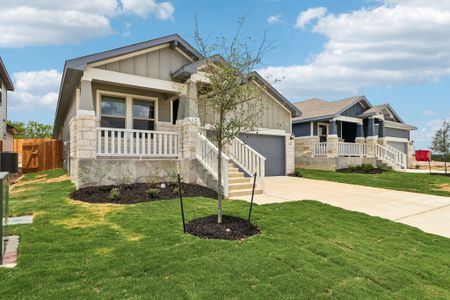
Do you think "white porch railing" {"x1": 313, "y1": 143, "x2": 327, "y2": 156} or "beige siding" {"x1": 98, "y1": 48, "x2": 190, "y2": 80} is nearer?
"beige siding" {"x1": 98, "y1": 48, "x2": 190, "y2": 80}

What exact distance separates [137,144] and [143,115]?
224cm

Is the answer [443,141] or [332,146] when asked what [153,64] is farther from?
[443,141]

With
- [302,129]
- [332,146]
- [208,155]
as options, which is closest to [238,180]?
[208,155]

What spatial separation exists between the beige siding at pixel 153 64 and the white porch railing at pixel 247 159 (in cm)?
369

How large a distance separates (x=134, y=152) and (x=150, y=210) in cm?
391

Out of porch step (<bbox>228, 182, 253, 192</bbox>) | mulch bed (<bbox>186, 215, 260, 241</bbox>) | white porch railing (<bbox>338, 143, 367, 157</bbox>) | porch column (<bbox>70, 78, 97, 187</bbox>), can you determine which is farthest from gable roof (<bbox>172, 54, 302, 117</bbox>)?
white porch railing (<bbox>338, 143, 367, 157</bbox>)

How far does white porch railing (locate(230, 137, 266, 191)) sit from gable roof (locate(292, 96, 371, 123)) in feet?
31.3

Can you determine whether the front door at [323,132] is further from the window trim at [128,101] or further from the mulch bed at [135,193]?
the mulch bed at [135,193]

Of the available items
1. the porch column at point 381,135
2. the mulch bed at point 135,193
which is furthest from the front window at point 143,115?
the porch column at point 381,135

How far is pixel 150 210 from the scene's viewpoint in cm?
610

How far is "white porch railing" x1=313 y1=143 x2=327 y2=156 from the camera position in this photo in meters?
18.8

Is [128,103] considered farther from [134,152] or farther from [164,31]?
[164,31]

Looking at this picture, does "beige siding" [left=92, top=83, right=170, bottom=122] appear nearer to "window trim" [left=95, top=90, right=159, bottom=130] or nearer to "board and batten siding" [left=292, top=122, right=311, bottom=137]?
"window trim" [left=95, top=90, right=159, bottom=130]

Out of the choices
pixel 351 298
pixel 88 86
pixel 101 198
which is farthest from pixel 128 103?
pixel 351 298
